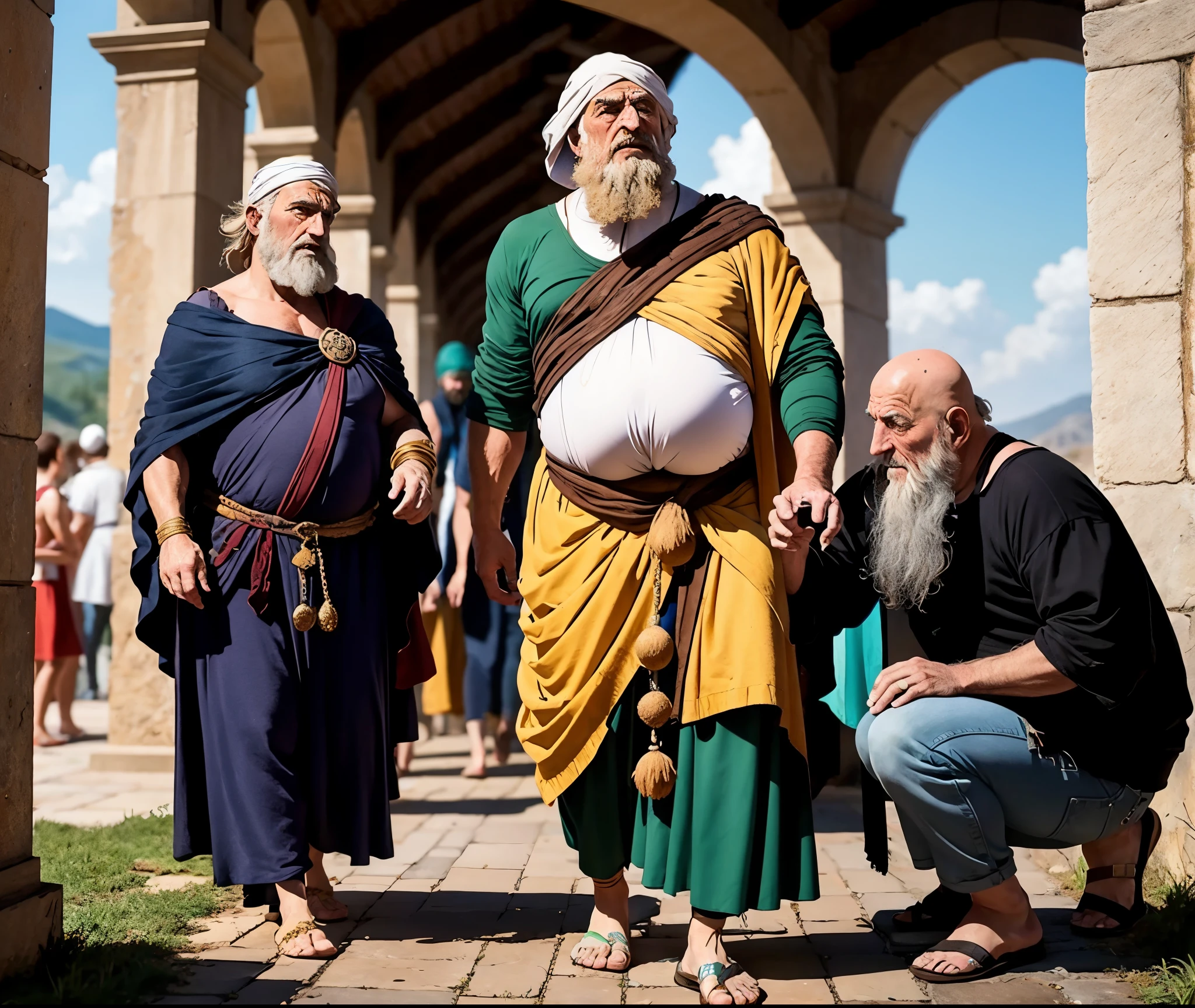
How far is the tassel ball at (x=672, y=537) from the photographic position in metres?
2.99

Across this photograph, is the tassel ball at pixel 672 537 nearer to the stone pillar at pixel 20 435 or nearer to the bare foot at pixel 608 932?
the bare foot at pixel 608 932

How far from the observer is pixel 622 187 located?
3.06m

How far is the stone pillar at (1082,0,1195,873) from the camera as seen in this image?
12.1 ft

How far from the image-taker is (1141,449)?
3760mm

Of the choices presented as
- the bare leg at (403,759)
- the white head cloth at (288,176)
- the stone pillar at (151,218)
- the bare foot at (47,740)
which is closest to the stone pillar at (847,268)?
the bare leg at (403,759)

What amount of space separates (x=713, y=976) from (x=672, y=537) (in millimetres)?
968

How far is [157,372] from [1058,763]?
8.03 feet

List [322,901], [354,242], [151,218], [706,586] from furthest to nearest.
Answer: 1. [354,242]
2. [151,218]
3. [322,901]
4. [706,586]

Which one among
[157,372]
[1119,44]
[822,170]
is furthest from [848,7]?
[157,372]

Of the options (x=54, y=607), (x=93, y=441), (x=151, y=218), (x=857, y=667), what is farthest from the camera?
(x=93, y=441)

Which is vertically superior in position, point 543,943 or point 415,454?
→ point 415,454

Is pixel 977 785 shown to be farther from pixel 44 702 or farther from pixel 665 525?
pixel 44 702

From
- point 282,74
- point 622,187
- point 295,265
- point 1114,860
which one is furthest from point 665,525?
point 282,74

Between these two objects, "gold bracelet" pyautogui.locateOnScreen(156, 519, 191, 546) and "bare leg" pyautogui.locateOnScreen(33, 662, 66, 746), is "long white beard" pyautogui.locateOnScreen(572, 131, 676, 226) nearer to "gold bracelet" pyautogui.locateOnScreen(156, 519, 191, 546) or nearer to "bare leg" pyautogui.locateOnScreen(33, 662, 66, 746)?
"gold bracelet" pyautogui.locateOnScreen(156, 519, 191, 546)
